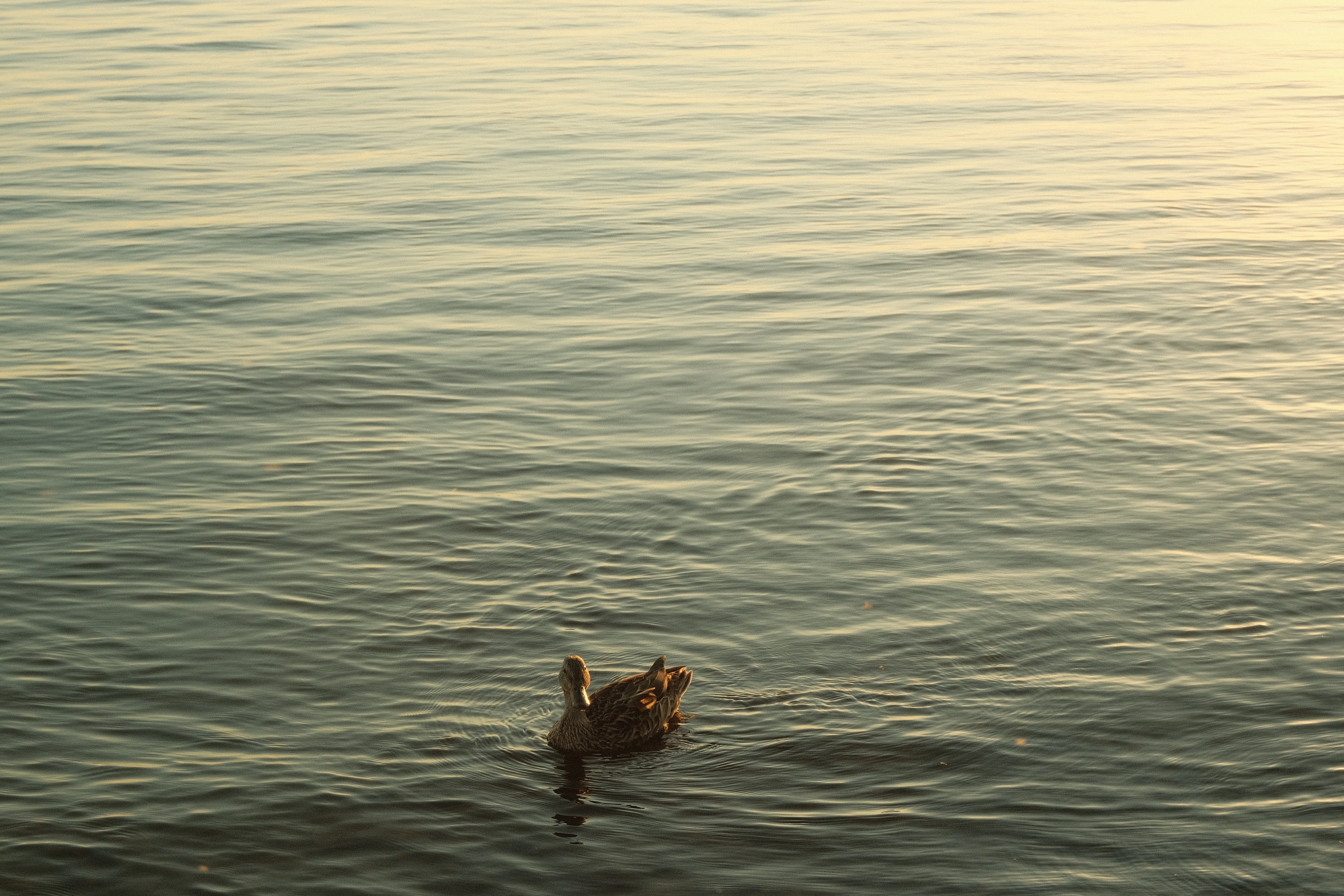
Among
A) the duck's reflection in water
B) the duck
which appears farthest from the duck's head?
the duck's reflection in water

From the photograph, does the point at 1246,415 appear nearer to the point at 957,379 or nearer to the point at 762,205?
the point at 957,379

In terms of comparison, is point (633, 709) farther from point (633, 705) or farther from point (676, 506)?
point (676, 506)

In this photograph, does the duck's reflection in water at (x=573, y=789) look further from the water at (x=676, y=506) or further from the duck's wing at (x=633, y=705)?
the duck's wing at (x=633, y=705)

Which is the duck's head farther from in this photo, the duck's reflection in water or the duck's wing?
the duck's reflection in water

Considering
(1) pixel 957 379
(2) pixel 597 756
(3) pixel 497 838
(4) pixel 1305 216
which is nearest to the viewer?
(3) pixel 497 838

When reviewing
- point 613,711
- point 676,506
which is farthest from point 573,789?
point 676,506

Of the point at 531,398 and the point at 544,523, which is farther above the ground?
the point at 531,398

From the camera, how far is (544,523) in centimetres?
1323

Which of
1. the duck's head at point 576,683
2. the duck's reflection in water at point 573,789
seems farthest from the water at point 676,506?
the duck's head at point 576,683

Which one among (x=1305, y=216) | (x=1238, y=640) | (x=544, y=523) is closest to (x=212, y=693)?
(x=544, y=523)

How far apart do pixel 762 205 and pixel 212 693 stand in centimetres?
1534

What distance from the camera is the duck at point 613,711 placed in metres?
9.68

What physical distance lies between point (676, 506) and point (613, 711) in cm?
404

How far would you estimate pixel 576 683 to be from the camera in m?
9.66
